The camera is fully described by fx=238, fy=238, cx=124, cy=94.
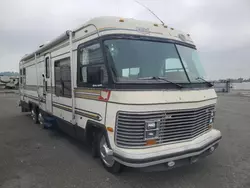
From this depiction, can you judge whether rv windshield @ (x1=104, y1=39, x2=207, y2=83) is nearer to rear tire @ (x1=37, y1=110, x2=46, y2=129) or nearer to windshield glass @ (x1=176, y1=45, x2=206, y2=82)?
windshield glass @ (x1=176, y1=45, x2=206, y2=82)

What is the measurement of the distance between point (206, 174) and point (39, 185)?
2.95 meters

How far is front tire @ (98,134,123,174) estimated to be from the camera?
13.8 feet

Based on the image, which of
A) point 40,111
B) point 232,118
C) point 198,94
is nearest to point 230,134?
point 232,118

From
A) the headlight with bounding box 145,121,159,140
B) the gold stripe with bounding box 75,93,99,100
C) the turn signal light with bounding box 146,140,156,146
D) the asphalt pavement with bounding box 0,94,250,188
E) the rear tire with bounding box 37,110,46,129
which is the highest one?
the gold stripe with bounding box 75,93,99,100

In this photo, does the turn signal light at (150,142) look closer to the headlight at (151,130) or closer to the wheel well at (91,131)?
the headlight at (151,130)

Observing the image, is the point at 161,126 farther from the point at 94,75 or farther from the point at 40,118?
the point at 40,118

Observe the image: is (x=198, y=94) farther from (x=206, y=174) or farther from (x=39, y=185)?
(x=39, y=185)

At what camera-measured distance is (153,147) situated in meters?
3.79

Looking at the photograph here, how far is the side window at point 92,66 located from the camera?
4164mm

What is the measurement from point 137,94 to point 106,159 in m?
1.51

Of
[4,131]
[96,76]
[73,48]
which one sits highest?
[73,48]

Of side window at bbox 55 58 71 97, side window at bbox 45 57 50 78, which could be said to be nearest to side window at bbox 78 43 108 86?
side window at bbox 55 58 71 97

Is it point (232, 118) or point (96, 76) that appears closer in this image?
point (96, 76)

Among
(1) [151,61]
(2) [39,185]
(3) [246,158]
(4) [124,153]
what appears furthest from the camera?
(3) [246,158]
